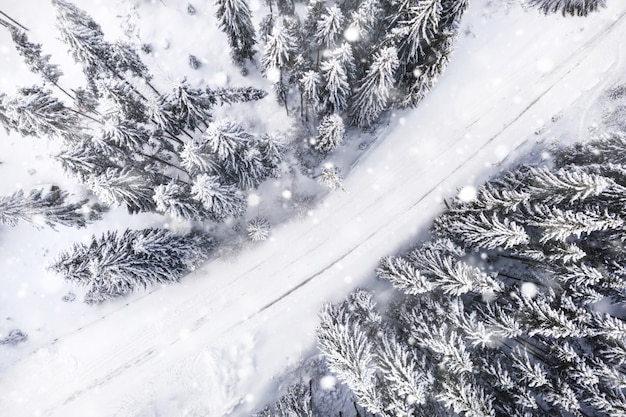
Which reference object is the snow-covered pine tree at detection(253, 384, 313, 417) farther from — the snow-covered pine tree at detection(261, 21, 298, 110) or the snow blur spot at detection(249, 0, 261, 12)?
the snow blur spot at detection(249, 0, 261, 12)

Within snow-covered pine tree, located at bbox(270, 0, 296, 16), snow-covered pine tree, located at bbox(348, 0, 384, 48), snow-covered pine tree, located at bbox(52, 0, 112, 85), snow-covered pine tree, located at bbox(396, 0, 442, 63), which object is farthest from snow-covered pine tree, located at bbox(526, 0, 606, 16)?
snow-covered pine tree, located at bbox(52, 0, 112, 85)

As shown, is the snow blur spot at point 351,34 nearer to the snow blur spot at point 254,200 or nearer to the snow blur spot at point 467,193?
the snow blur spot at point 254,200

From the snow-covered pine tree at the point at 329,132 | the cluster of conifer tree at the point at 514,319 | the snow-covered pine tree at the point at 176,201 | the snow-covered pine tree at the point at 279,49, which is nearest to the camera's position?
the snow-covered pine tree at the point at 176,201

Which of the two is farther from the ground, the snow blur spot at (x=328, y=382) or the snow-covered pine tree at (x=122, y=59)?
the snow-covered pine tree at (x=122, y=59)

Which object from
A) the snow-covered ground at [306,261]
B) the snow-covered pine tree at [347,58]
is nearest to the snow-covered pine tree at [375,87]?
the snow-covered pine tree at [347,58]

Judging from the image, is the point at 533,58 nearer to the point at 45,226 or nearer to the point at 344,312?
the point at 344,312

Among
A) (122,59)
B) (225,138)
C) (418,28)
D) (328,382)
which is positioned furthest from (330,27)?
(328,382)

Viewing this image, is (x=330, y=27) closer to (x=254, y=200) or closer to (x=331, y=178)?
(x=331, y=178)
